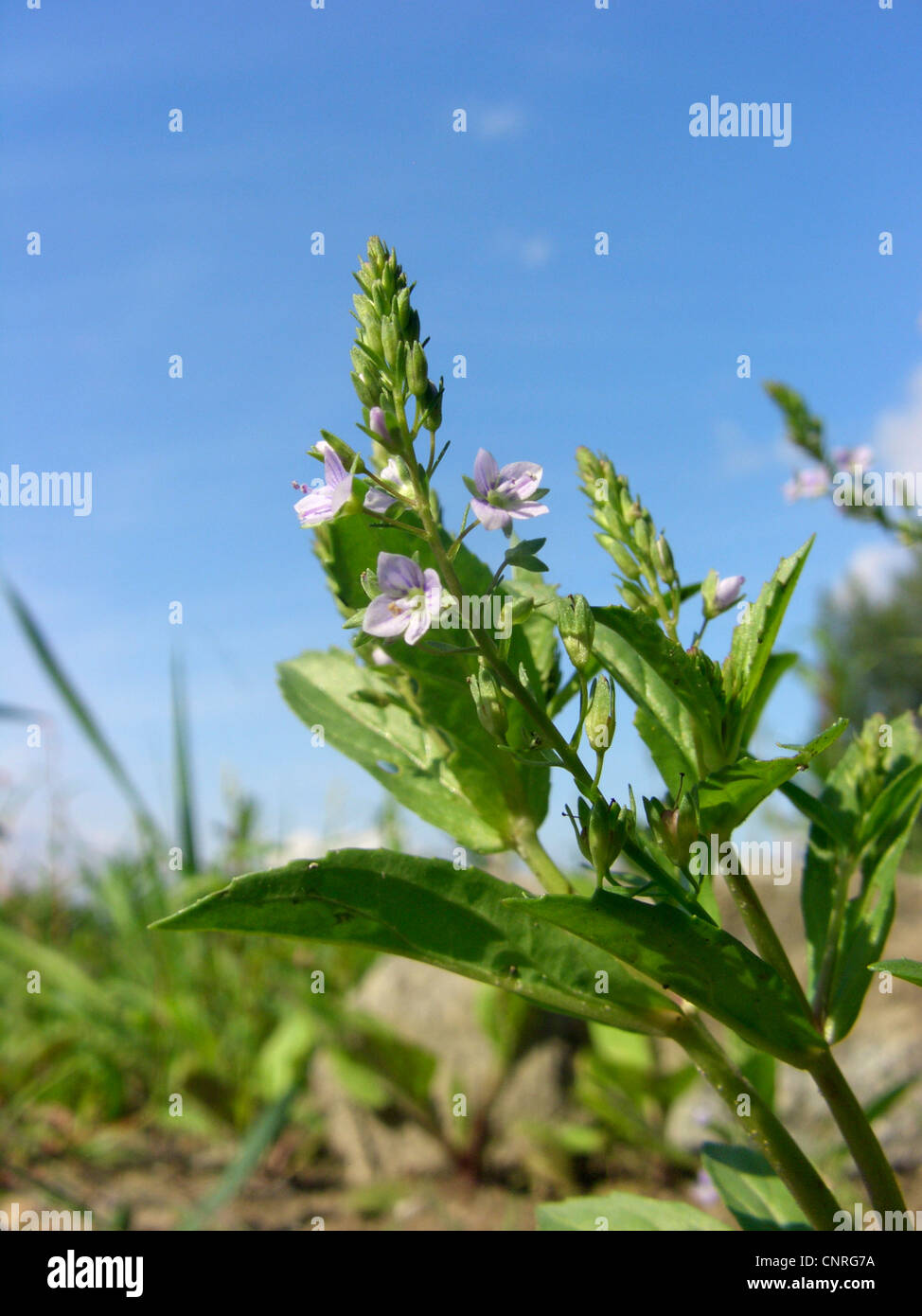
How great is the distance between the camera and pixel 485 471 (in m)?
1.08

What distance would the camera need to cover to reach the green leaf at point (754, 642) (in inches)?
44.8

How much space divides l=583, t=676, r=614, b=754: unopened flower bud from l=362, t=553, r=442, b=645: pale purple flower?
7.1 inches

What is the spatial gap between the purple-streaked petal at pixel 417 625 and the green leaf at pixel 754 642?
380 millimetres

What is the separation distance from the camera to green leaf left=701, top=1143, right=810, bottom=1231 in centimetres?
130

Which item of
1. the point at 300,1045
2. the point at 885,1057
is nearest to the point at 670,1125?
the point at 885,1057

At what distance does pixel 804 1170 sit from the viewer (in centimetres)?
107

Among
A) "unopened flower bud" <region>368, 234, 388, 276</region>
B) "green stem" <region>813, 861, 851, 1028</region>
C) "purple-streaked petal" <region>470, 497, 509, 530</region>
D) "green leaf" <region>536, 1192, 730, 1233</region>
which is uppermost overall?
"unopened flower bud" <region>368, 234, 388, 276</region>

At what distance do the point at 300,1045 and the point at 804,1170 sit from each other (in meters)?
3.02

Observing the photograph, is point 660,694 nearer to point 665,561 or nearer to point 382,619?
point 665,561

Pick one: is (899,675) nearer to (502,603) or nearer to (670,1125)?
(670,1125)

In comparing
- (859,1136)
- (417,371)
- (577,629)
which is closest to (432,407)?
(417,371)

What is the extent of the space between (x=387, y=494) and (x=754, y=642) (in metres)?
0.45

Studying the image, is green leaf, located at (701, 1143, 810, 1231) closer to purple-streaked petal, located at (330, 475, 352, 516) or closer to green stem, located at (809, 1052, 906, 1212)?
green stem, located at (809, 1052, 906, 1212)

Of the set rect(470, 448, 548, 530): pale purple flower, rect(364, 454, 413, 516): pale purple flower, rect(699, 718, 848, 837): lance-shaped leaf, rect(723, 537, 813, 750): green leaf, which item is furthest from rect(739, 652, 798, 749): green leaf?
rect(364, 454, 413, 516): pale purple flower
